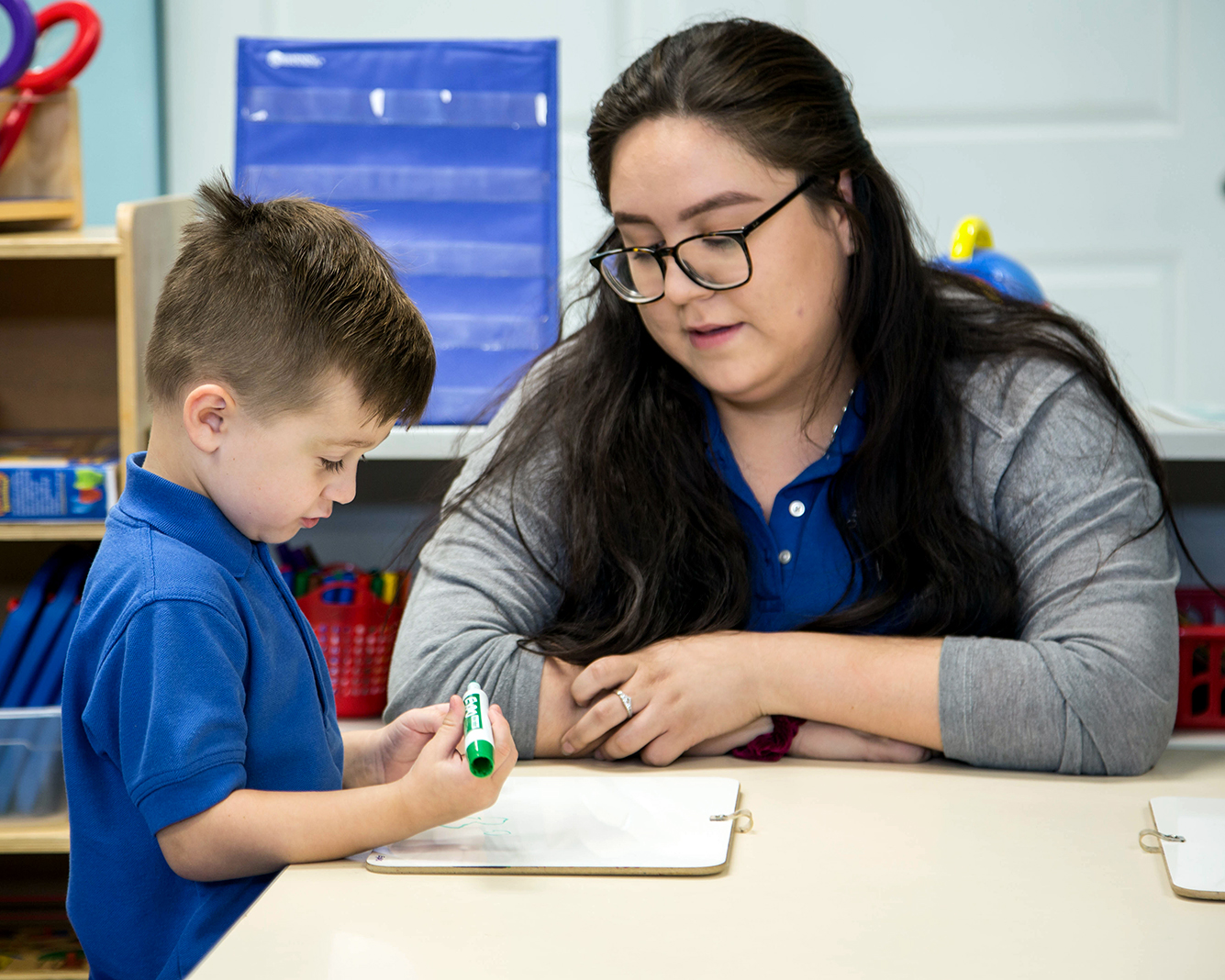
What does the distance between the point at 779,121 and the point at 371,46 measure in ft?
2.23

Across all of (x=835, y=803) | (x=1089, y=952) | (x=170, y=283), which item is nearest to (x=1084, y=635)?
(x=835, y=803)

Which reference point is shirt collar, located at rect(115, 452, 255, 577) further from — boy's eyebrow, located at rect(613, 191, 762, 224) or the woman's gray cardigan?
boy's eyebrow, located at rect(613, 191, 762, 224)

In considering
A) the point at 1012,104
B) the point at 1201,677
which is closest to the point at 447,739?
the point at 1201,677

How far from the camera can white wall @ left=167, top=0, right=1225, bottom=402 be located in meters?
2.38

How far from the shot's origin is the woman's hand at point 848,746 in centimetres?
99

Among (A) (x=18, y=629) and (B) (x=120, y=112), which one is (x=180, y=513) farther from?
(B) (x=120, y=112)

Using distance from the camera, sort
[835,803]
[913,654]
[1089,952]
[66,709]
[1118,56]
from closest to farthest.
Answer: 1. [1089,952]
2. [66,709]
3. [835,803]
4. [913,654]
5. [1118,56]

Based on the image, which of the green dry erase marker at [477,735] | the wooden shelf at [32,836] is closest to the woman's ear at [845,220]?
the green dry erase marker at [477,735]

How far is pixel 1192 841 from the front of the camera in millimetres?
785

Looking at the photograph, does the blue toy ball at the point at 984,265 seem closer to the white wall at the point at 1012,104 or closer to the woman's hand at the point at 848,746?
the woman's hand at the point at 848,746

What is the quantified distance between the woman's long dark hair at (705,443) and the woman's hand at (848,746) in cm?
11

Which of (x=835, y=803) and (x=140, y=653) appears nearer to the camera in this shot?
(x=140, y=653)

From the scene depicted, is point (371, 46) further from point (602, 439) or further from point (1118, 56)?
point (1118, 56)

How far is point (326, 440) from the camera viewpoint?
2.53 ft
